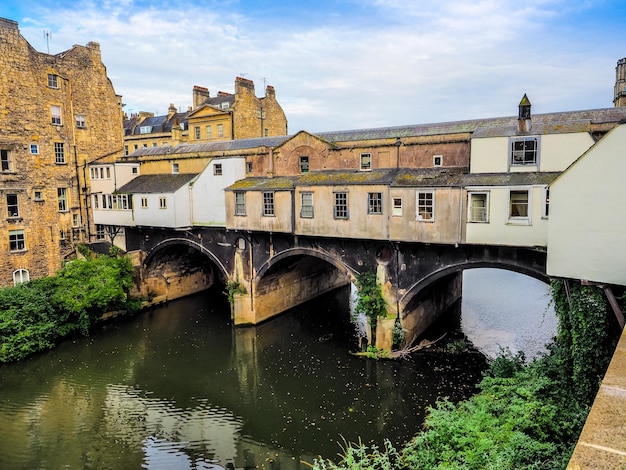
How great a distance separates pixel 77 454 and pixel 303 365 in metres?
9.99

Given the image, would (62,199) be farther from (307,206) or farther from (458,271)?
(458,271)

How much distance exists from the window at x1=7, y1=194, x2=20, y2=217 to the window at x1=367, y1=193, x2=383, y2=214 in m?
21.7

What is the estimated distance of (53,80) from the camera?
92.4ft

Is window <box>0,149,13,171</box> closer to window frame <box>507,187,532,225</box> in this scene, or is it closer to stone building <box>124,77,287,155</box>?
stone building <box>124,77,287,155</box>

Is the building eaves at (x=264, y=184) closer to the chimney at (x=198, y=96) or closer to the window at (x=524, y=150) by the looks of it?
the window at (x=524, y=150)

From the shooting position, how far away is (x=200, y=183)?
26.4 meters

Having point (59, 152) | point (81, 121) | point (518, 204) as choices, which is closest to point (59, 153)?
point (59, 152)

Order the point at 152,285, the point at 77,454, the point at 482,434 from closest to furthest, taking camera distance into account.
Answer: the point at 482,434 < the point at 77,454 < the point at 152,285

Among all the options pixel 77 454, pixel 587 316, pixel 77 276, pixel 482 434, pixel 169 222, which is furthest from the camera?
pixel 169 222

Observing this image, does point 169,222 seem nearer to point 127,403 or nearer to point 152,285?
point 152,285

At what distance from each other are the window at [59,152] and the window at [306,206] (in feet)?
58.9

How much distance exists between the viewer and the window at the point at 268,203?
76.0ft

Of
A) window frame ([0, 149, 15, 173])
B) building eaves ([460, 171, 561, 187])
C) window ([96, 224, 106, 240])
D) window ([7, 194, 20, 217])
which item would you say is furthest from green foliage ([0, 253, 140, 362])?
building eaves ([460, 171, 561, 187])

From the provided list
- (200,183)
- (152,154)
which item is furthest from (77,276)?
(152,154)
